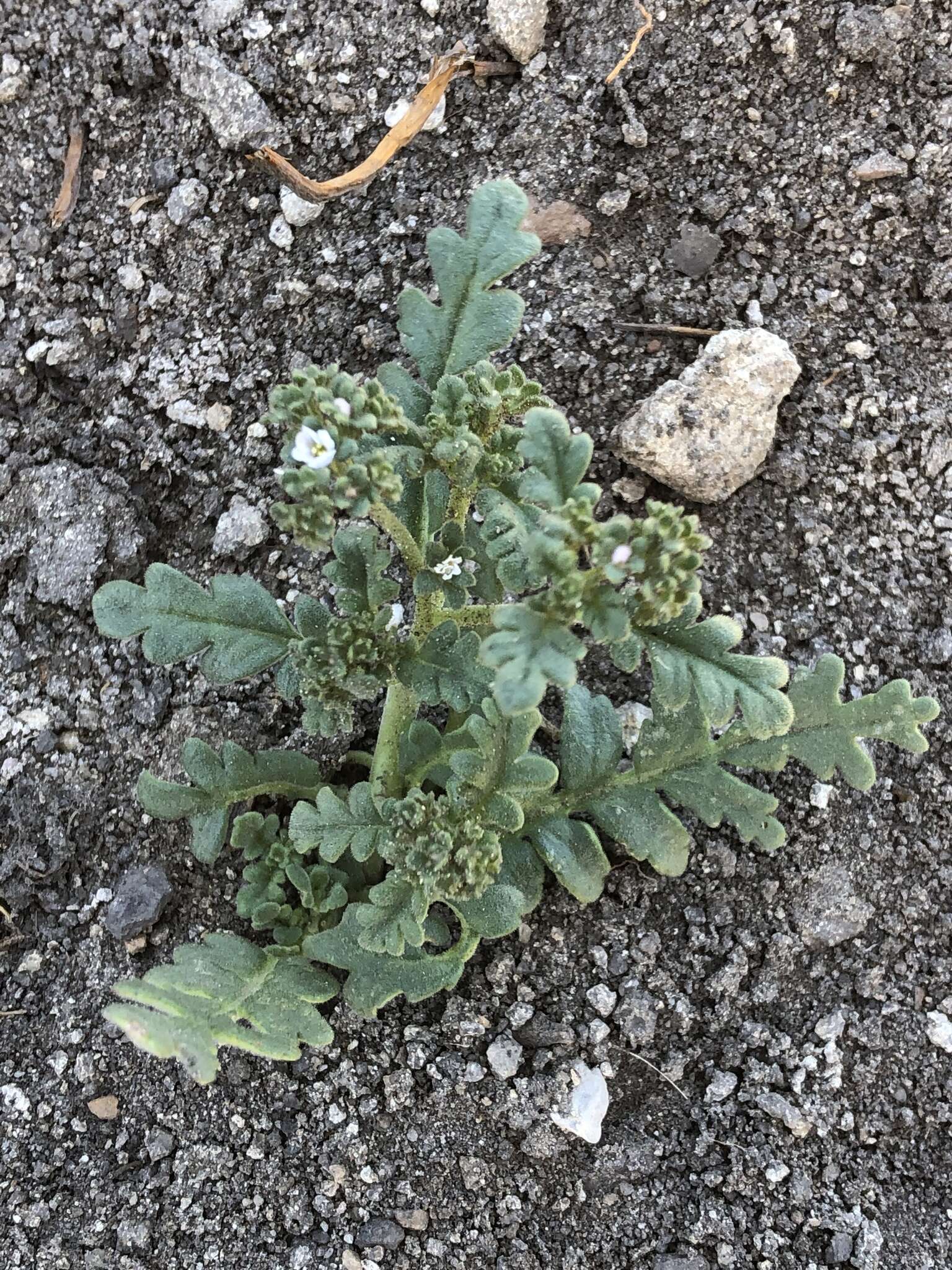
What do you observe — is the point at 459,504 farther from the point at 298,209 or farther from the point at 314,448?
the point at 298,209

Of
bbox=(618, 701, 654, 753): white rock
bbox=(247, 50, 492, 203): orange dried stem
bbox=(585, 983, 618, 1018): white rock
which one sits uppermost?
bbox=(247, 50, 492, 203): orange dried stem

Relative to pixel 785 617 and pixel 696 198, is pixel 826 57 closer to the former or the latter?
pixel 696 198

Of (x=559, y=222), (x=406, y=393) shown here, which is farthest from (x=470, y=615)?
(x=559, y=222)

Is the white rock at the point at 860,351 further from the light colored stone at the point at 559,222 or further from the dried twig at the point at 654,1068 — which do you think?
the dried twig at the point at 654,1068

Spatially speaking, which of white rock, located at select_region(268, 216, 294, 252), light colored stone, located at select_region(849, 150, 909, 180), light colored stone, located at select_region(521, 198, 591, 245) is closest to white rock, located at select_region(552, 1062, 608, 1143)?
light colored stone, located at select_region(521, 198, 591, 245)

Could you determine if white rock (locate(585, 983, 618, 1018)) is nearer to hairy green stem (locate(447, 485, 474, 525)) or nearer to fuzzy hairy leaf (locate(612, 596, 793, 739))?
fuzzy hairy leaf (locate(612, 596, 793, 739))

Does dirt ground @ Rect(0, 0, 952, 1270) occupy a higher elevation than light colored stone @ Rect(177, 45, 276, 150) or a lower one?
lower
